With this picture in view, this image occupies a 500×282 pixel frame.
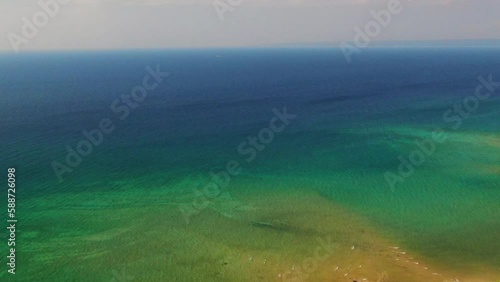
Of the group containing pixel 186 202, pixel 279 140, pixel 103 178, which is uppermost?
pixel 279 140

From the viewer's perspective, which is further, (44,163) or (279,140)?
(279,140)

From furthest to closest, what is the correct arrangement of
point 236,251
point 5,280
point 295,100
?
1. point 295,100
2. point 236,251
3. point 5,280

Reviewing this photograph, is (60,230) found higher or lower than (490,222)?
higher

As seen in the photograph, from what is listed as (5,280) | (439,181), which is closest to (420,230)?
(439,181)

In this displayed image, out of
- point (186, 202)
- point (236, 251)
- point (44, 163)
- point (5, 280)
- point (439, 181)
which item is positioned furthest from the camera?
point (44, 163)

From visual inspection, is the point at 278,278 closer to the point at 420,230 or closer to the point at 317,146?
the point at 420,230

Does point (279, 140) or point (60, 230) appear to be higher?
point (279, 140)

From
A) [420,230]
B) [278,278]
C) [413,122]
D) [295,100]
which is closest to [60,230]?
[278,278]

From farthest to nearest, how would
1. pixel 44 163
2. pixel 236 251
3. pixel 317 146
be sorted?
pixel 317 146 < pixel 44 163 < pixel 236 251

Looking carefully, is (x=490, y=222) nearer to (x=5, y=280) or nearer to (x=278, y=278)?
(x=278, y=278)
